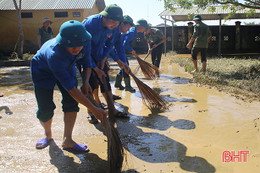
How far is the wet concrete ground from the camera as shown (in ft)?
7.59

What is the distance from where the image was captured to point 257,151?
2.51 meters

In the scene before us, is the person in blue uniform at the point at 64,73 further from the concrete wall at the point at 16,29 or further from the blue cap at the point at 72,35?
the concrete wall at the point at 16,29

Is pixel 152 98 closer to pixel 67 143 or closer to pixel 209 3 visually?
pixel 67 143

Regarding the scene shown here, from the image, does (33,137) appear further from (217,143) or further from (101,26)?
(217,143)

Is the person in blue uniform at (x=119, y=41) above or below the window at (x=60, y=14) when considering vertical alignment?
below

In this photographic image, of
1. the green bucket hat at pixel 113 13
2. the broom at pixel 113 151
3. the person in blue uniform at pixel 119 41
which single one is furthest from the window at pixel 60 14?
the broom at pixel 113 151

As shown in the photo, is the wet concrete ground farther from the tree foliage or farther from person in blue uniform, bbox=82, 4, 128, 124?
the tree foliage

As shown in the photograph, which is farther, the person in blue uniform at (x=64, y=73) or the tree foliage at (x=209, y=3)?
the tree foliage at (x=209, y=3)

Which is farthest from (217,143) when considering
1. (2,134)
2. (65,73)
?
(2,134)

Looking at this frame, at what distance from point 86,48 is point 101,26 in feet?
2.16

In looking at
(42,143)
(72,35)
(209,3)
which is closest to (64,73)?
(72,35)

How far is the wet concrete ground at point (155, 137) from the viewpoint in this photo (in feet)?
7.59

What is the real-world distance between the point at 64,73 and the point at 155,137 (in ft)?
4.76

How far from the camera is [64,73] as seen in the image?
2104mm
